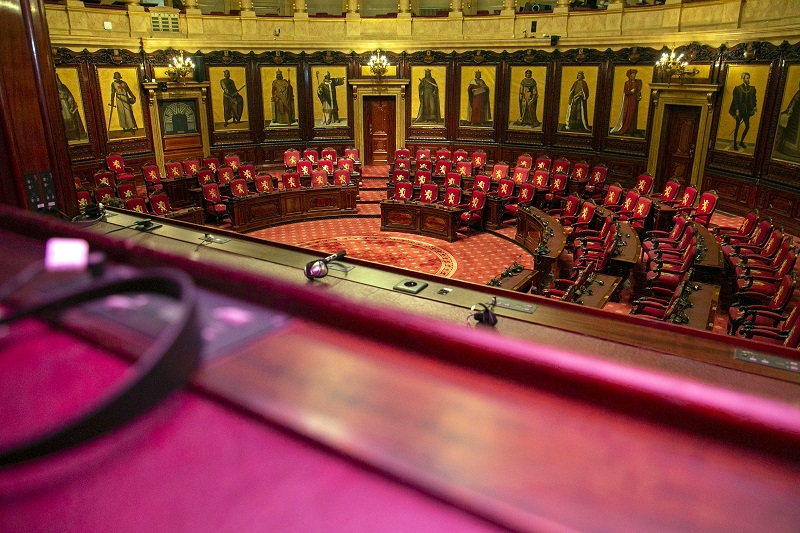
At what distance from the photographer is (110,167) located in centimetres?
1498

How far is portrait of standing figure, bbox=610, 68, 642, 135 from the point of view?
15.1 metres

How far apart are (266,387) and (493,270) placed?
9.84 metres

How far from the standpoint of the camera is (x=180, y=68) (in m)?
16.1

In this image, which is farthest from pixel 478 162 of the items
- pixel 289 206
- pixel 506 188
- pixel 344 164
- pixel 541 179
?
pixel 289 206

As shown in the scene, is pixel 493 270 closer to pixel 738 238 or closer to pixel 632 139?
pixel 738 238

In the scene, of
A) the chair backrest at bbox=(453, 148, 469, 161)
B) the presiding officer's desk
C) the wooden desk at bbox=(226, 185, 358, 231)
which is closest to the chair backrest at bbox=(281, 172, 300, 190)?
the wooden desk at bbox=(226, 185, 358, 231)

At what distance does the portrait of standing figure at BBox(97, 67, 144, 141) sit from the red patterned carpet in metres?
5.92

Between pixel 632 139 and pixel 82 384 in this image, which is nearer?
pixel 82 384

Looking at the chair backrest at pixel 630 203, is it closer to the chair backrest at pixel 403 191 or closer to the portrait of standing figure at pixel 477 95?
the chair backrest at pixel 403 191

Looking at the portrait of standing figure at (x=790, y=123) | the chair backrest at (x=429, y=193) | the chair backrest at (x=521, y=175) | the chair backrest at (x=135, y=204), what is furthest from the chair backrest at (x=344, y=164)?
the portrait of standing figure at (x=790, y=123)

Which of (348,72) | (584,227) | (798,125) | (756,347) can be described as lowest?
(584,227)

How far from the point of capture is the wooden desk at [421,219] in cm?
1223

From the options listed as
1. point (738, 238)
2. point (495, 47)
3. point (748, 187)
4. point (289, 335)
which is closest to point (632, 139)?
point (748, 187)

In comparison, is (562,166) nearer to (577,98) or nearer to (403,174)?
(577,98)
